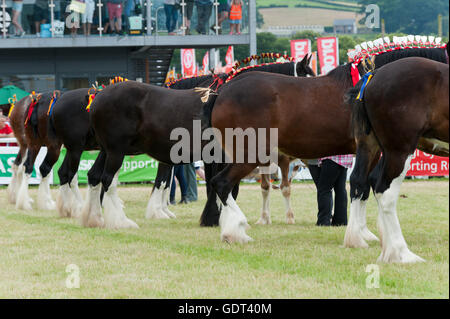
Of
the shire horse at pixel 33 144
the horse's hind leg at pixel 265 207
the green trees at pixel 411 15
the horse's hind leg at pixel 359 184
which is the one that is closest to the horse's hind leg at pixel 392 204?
the horse's hind leg at pixel 359 184

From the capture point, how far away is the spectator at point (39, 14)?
2573 cm

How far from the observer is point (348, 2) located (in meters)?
88.1

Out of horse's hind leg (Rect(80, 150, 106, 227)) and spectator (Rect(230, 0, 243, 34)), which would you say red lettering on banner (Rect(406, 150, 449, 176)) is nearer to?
spectator (Rect(230, 0, 243, 34))

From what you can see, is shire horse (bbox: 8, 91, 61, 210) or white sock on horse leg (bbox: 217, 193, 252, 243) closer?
white sock on horse leg (bbox: 217, 193, 252, 243)

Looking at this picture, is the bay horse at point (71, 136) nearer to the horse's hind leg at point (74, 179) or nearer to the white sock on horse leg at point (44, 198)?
the horse's hind leg at point (74, 179)

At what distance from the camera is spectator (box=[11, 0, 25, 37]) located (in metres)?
25.3

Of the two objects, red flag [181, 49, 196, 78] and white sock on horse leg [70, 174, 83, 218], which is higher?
red flag [181, 49, 196, 78]

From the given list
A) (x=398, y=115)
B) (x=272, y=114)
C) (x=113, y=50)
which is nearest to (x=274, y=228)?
(x=272, y=114)

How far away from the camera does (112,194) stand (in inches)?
400

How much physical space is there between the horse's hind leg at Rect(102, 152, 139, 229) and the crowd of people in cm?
1605

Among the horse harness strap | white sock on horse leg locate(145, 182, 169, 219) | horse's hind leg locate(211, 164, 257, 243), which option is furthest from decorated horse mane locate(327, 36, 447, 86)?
white sock on horse leg locate(145, 182, 169, 219)

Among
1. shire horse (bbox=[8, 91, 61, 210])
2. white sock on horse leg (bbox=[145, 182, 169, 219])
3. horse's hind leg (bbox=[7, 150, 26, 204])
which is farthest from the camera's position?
horse's hind leg (bbox=[7, 150, 26, 204])

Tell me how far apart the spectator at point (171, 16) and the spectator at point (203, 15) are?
0.81 meters

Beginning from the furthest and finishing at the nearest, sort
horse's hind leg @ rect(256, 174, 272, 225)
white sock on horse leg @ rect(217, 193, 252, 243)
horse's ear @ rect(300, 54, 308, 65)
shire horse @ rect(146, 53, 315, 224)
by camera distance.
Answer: horse's hind leg @ rect(256, 174, 272, 225) < shire horse @ rect(146, 53, 315, 224) < horse's ear @ rect(300, 54, 308, 65) < white sock on horse leg @ rect(217, 193, 252, 243)
